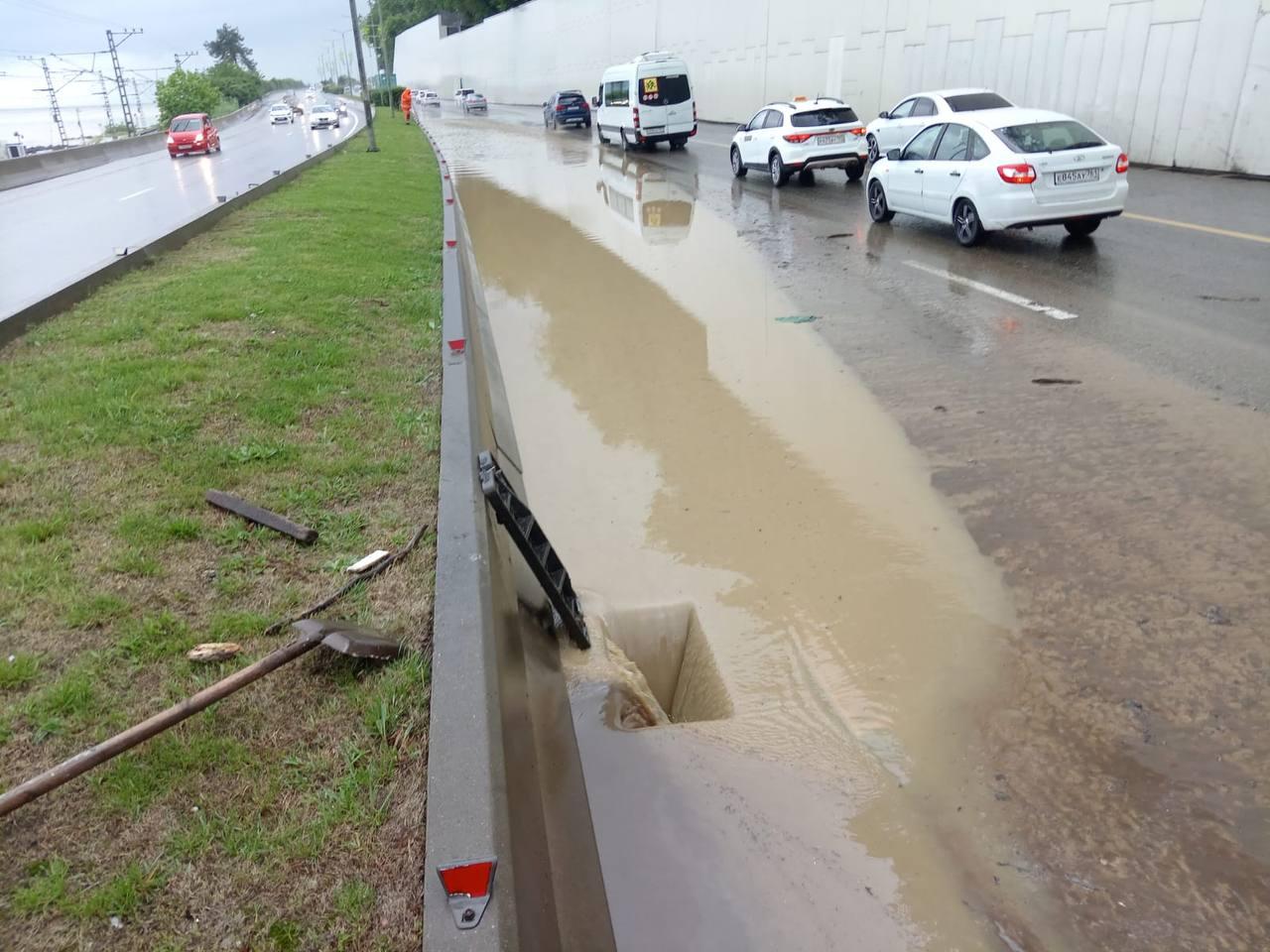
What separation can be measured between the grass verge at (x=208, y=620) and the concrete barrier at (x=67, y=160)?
30.2m

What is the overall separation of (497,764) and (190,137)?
46.3 metres

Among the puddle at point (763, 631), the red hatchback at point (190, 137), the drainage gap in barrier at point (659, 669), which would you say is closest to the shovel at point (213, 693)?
the puddle at point (763, 631)

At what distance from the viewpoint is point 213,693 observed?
3.06m

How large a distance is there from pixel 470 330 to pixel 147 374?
2782 mm

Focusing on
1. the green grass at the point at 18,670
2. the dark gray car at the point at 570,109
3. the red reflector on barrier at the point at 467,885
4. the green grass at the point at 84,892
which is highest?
the dark gray car at the point at 570,109

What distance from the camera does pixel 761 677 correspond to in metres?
4.17

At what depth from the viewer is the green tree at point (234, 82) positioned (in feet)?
431

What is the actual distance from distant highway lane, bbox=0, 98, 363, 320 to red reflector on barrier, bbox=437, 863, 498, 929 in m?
7.71

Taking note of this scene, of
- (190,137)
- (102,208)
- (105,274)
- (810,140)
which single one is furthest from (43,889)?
(190,137)

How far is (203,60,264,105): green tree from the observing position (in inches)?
5167

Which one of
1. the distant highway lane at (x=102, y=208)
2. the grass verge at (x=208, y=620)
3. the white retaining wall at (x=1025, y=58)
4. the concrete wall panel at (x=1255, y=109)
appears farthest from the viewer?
the white retaining wall at (x=1025, y=58)

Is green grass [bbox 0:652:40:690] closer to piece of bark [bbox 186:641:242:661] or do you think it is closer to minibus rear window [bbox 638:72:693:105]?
piece of bark [bbox 186:641:242:661]

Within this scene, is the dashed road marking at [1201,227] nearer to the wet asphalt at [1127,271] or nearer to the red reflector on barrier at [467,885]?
the wet asphalt at [1127,271]

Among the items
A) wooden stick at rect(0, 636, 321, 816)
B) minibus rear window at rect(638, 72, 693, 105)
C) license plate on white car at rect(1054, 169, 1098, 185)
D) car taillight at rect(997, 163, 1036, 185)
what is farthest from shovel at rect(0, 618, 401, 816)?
A: minibus rear window at rect(638, 72, 693, 105)
